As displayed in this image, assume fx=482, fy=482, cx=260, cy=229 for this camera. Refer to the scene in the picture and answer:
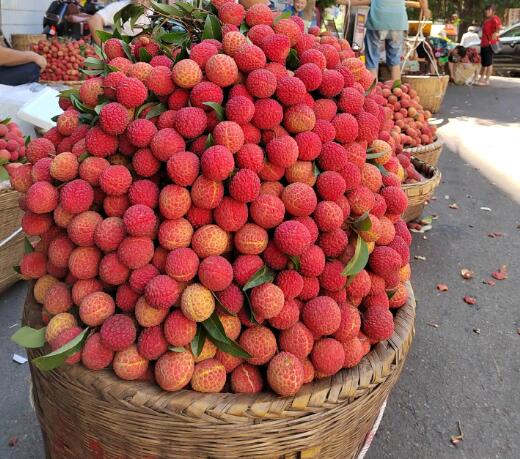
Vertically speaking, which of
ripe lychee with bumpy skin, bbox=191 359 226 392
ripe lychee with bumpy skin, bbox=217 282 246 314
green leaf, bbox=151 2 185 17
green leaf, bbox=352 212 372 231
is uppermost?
green leaf, bbox=151 2 185 17

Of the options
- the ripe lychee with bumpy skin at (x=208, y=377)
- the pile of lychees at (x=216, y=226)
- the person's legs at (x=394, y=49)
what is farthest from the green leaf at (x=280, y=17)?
the person's legs at (x=394, y=49)

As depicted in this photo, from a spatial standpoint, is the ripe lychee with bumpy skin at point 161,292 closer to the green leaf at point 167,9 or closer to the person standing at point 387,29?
the green leaf at point 167,9

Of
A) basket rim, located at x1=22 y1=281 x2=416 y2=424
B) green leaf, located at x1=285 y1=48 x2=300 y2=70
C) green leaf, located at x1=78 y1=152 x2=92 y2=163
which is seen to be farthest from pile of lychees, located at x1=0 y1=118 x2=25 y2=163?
green leaf, located at x1=285 y1=48 x2=300 y2=70

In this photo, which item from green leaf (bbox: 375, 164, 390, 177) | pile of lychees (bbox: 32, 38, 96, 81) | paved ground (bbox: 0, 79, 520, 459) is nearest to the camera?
green leaf (bbox: 375, 164, 390, 177)

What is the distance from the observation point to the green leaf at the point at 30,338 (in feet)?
3.70

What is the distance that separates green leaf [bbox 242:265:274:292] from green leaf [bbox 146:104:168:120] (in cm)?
47

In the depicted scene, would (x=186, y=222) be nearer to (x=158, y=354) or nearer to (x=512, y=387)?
(x=158, y=354)

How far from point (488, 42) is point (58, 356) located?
39.1ft

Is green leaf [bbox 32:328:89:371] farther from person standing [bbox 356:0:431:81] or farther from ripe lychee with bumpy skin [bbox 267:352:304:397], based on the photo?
person standing [bbox 356:0:431:81]

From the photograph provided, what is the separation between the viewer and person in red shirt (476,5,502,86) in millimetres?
10680

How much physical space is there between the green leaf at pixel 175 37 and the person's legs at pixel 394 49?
16.7ft

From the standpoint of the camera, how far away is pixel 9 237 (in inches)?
94.7

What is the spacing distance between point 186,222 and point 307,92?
1.65ft

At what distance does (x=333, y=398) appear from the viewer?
1.06 metres
